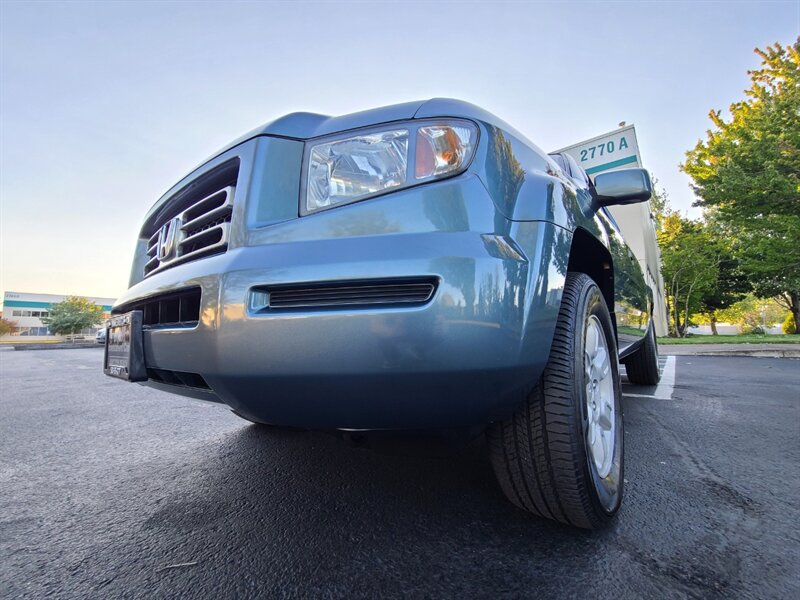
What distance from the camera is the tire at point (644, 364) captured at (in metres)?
4.04

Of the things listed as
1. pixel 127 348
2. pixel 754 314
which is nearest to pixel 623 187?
pixel 127 348

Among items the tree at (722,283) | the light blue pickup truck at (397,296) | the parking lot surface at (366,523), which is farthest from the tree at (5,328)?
the tree at (722,283)

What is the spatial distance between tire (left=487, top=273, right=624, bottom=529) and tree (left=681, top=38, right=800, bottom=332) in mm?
13703

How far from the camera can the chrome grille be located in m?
1.30

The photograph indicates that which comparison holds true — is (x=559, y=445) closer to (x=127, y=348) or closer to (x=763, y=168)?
(x=127, y=348)

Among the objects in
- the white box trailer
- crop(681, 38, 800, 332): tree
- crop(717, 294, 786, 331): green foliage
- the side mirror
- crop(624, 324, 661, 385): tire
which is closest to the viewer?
the side mirror

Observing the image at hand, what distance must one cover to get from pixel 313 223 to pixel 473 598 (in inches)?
38.7

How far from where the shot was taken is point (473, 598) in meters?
0.98

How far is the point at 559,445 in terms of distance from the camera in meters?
1.17

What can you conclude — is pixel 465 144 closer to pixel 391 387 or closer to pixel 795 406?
pixel 391 387

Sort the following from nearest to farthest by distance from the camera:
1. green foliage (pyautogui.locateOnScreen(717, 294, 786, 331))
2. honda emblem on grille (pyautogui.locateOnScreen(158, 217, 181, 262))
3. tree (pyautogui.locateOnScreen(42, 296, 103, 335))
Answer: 1. honda emblem on grille (pyautogui.locateOnScreen(158, 217, 181, 262))
2. green foliage (pyautogui.locateOnScreen(717, 294, 786, 331))
3. tree (pyautogui.locateOnScreen(42, 296, 103, 335))

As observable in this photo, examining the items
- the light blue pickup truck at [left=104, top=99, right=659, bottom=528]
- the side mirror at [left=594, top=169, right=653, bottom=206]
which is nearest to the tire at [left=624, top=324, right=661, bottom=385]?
the side mirror at [left=594, top=169, right=653, bottom=206]

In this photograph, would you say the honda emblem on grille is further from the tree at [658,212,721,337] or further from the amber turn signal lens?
the tree at [658,212,721,337]

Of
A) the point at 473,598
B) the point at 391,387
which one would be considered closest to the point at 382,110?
the point at 391,387
